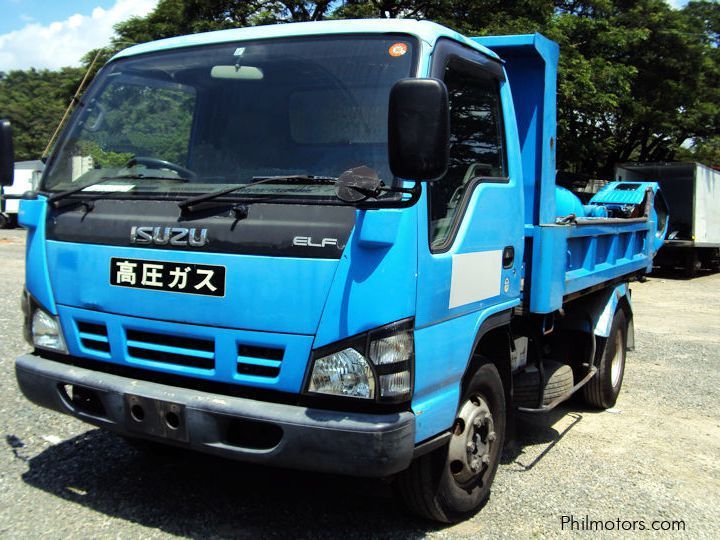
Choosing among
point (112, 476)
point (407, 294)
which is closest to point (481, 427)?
point (407, 294)

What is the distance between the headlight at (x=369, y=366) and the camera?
2793 mm

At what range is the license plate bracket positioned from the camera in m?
2.98

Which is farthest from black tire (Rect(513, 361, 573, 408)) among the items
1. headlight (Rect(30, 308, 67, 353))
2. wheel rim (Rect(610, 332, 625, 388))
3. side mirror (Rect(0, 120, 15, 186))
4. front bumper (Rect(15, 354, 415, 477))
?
side mirror (Rect(0, 120, 15, 186))

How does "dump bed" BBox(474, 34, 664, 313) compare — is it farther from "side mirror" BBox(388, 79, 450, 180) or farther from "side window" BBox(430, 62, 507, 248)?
"side mirror" BBox(388, 79, 450, 180)

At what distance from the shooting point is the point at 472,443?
3.55 m

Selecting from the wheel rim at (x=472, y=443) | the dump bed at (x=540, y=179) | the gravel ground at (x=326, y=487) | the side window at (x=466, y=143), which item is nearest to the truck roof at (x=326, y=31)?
the side window at (x=466, y=143)

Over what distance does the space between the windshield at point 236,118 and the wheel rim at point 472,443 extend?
4.38ft

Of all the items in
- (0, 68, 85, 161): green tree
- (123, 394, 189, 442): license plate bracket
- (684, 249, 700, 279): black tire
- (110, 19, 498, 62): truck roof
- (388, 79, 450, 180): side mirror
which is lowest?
(684, 249, 700, 279): black tire

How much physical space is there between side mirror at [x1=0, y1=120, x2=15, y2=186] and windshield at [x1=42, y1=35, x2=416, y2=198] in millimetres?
287

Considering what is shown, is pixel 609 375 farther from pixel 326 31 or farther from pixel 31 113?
pixel 31 113

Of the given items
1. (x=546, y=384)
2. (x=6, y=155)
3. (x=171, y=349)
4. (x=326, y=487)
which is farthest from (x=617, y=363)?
(x=6, y=155)

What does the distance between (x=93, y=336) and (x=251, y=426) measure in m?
0.94

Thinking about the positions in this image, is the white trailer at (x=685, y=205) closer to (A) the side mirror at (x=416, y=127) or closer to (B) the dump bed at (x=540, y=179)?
(B) the dump bed at (x=540, y=179)

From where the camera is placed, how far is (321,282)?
2828 millimetres
